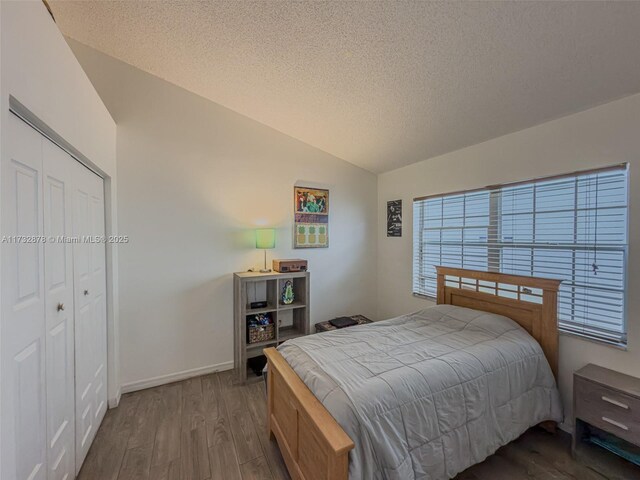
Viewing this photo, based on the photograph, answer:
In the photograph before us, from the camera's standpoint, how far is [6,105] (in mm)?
928

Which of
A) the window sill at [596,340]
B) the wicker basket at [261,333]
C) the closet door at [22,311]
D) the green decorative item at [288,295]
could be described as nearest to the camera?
the closet door at [22,311]

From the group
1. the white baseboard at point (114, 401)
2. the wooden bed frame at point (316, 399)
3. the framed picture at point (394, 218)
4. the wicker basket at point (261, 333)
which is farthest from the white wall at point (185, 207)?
the wooden bed frame at point (316, 399)

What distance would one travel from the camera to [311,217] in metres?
3.35

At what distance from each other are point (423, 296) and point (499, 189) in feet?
4.56

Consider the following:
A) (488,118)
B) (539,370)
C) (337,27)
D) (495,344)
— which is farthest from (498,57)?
(539,370)

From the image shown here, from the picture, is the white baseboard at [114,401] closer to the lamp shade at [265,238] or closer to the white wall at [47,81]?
the lamp shade at [265,238]

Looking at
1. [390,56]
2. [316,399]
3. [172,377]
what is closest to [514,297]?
[316,399]

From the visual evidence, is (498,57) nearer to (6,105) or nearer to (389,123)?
(389,123)

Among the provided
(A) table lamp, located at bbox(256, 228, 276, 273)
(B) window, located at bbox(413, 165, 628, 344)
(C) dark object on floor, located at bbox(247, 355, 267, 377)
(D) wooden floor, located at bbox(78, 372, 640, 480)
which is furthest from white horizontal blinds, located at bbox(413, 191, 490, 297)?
(C) dark object on floor, located at bbox(247, 355, 267, 377)

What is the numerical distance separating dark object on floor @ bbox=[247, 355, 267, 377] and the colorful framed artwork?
1.32 meters

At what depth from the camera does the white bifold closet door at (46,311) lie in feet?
3.20

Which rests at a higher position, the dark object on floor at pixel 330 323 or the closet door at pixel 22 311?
the closet door at pixel 22 311

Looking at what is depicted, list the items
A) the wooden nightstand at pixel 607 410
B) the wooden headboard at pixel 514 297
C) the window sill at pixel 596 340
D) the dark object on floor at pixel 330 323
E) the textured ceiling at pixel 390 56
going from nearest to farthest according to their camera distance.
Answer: the textured ceiling at pixel 390 56, the wooden nightstand at pixel 607 410, the window sill at pixel 596 340, the wooden headboard at pixel 514 297, the dark object on floor at pixel 330 323

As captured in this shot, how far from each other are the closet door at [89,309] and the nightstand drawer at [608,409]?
123 inches
